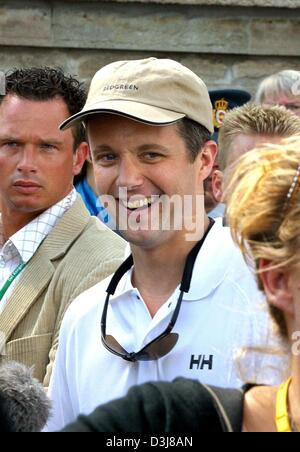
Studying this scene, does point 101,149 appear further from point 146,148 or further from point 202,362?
point 202,362

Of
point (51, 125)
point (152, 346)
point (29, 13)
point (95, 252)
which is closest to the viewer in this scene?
point (152, 346)

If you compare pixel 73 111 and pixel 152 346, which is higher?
pixel 73 111

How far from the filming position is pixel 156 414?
→ 1857 millimetres

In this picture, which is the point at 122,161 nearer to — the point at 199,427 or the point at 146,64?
the point at 146,64

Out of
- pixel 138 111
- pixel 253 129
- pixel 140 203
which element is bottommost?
pixel 140 203

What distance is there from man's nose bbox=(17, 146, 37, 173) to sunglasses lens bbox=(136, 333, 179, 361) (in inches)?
50.1

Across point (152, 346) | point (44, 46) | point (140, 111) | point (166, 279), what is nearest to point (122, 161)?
point (140, 111)

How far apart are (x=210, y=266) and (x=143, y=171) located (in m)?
0.30

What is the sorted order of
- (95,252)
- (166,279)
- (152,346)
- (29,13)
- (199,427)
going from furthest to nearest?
1. (29,13)
2. (95,252)
3. (166,279)
4. (152,346)
5. (199,427)

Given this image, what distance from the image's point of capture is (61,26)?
7.17 metres

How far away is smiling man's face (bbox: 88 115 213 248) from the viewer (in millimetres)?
2803

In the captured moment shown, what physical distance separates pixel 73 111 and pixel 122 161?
44.3 inches

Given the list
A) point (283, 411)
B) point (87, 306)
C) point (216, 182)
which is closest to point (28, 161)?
point (216, 182)
